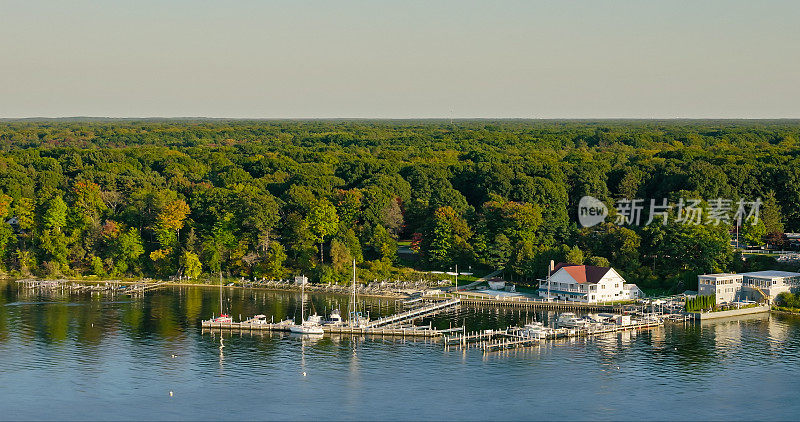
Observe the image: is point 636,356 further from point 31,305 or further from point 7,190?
point 7,190

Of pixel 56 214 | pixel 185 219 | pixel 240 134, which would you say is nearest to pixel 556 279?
pixel 185 219

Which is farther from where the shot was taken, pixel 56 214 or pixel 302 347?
pixel 56 214

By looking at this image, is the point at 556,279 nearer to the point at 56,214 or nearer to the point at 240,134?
the point at 56,214

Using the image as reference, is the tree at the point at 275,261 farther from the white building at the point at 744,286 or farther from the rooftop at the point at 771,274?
the rooftop at the point at 771,274

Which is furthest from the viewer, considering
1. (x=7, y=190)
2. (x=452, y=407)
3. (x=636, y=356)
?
(x=7, y=190)

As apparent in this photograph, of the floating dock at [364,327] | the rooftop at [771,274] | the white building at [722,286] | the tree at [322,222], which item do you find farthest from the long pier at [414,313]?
the rooftop at [771,274]

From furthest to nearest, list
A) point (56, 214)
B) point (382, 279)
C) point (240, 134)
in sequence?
point (240, 134), point (56, 214), point (382, 279)

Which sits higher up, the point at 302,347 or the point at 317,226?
the point at 317,226

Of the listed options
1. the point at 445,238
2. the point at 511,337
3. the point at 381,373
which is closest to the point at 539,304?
the point at 511,337
